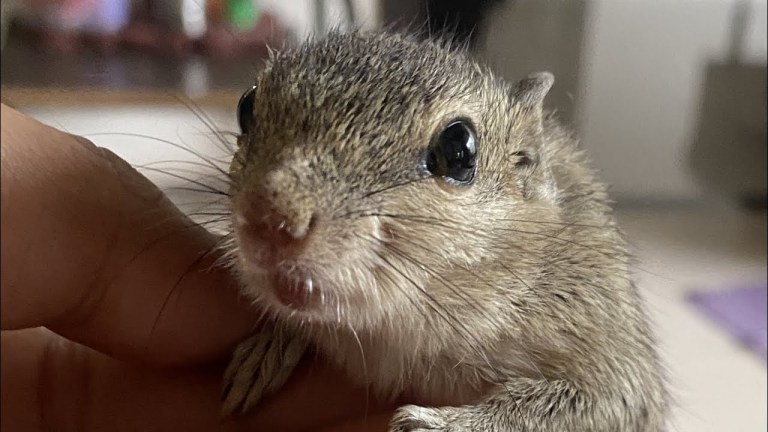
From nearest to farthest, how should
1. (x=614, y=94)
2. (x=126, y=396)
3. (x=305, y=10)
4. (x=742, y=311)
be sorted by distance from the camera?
Result: (x=126, y=396), (x=305, y=10), (x=742, y=311), (x=614, y=94)

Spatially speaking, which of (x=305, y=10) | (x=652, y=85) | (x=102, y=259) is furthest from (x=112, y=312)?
(x=652, y=85)

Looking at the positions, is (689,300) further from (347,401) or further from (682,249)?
(347,401)

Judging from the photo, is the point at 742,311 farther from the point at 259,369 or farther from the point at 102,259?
the point at 102,259

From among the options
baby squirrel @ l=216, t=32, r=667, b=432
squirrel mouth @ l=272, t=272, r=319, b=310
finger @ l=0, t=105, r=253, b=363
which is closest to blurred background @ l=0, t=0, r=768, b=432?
finger @ l=0, t=105, r=253, b=363

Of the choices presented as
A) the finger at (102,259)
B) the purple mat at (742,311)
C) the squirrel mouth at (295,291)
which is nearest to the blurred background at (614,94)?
the purple mat at (742,311)

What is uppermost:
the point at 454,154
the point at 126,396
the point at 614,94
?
the point at 614,94

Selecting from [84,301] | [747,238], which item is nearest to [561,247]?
[84,301]

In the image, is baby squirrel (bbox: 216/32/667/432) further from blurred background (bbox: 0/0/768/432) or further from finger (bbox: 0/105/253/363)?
blurred background (bbox: 0/0/768/432)
